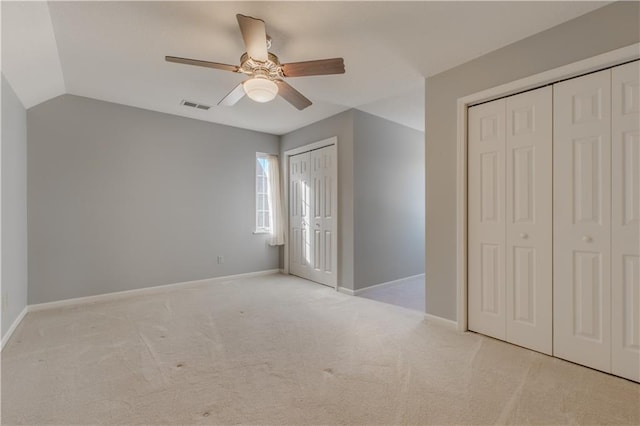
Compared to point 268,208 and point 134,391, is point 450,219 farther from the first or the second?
point 268,208

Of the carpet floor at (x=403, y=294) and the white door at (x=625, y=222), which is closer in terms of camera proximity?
the white door at (x=625, y=222)

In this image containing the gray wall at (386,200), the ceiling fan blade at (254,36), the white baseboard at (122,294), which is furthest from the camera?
the gray wall at (386,200)

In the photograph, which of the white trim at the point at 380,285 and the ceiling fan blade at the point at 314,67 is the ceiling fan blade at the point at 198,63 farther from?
the white trim at the point at 380,285

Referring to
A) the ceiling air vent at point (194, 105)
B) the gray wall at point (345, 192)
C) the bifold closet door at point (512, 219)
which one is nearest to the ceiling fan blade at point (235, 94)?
the ceiling air vent at point (194, 105)

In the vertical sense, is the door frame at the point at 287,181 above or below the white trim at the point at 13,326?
above

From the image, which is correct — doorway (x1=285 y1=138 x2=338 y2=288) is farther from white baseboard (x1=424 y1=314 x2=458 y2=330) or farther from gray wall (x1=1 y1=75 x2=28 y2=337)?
gray wall (x1=1 y1=75 x2=28 y2=337)

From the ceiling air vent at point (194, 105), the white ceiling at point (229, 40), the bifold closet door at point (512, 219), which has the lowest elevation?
the bifold closet door at point (512, 219)

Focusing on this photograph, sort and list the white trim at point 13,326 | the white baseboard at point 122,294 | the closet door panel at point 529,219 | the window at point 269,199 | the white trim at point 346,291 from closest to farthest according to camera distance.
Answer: the closet door panel at point 529,219, the white trim at point 13,326, the white baseboard at point 122,294, the white trim at point 346,291, the window at point 269,199

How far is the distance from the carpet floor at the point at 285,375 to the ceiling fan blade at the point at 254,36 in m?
2.24

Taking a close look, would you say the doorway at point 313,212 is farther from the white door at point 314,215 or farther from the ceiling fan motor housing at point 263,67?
the ceiling fan motor housing at point 263,67

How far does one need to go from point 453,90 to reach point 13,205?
4.40 metres

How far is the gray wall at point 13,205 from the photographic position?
269cm

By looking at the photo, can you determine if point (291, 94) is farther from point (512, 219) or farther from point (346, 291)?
point (346, 291)

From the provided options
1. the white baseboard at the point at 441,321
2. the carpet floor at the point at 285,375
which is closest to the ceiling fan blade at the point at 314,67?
the carpet floor at the point at 285,375
